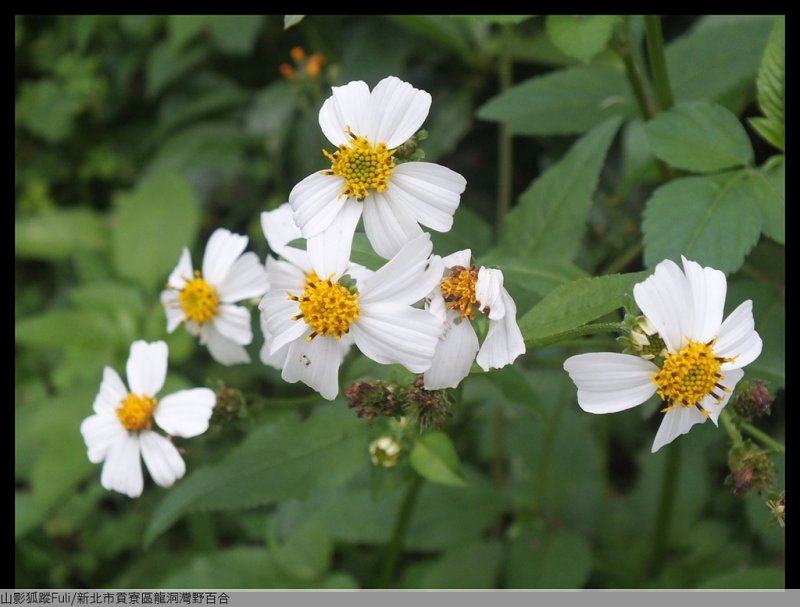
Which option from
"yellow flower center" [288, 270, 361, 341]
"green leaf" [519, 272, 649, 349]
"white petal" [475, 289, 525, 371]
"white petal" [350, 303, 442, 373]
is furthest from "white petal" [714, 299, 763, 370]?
"yellow flower center" [288, 270, 361, 341]

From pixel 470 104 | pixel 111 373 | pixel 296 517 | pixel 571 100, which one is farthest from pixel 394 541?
pixel 470 104

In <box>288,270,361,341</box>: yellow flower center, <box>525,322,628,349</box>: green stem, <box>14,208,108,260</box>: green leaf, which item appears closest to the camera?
<box>525,322,628,349</box>: green stem

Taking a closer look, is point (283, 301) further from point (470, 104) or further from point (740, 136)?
point (470, 104)

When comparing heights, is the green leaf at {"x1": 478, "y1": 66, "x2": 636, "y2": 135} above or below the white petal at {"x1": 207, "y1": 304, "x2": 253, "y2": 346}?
above

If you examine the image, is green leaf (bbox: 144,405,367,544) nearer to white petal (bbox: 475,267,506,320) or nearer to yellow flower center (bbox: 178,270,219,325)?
yellow flower center (bbox: 178,270,219,325)

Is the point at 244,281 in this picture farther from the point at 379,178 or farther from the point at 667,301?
the point at 667,301

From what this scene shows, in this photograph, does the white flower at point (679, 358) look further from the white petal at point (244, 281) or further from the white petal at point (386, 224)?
the white petal at point (244, 281)

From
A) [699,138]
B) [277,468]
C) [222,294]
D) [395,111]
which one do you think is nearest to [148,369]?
[222,294]
